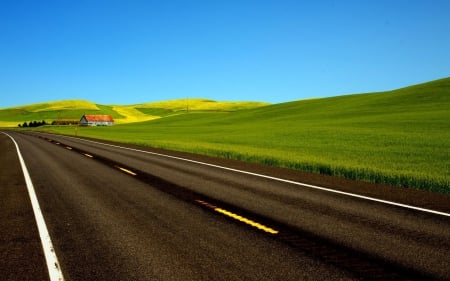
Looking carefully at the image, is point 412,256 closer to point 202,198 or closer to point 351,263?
point 351,263

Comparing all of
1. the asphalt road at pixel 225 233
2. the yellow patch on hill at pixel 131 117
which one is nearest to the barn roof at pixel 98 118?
the yellow patch on hill at pixel 131 117

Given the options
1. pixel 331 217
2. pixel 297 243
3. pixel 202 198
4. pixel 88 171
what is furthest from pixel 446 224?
pixel 88 171

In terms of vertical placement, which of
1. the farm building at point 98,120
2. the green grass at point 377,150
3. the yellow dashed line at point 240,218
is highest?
the yellow dashed line at point 240,218

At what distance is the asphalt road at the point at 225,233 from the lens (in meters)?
4.98

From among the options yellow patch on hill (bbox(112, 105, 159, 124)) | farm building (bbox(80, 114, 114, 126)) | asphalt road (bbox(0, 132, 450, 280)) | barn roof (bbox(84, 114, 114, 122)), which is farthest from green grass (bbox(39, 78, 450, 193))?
yellow patch on hill (bbox(112, 105, 159, 124))

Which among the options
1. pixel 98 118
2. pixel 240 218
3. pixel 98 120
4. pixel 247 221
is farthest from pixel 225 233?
pixel 98 118

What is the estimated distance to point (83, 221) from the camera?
24.9ft

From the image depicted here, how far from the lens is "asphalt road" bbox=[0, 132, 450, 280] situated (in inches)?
196

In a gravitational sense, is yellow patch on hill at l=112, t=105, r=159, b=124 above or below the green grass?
below

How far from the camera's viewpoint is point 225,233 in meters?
6.53

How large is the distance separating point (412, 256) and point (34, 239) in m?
5.22

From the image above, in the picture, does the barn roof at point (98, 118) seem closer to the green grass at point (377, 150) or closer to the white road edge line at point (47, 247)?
the green grass at point (377, 150)

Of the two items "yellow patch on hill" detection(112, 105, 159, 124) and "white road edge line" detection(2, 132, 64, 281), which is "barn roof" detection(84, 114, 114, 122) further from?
"white road edge line" detection(2, 132, 64, 281)

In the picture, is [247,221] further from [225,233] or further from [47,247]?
[47,247]
